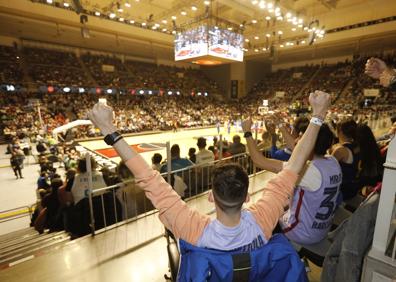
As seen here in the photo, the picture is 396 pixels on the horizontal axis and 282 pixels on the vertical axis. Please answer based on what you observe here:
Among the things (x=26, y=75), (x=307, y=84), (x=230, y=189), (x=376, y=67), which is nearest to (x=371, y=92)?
(x=307, y=84)

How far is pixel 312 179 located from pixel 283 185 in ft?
1.91

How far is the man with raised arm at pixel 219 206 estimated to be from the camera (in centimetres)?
93

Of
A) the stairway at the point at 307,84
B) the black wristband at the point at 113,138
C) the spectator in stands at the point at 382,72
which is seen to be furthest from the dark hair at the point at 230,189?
the stairway at the point at 307,84

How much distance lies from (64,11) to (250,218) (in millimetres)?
15965

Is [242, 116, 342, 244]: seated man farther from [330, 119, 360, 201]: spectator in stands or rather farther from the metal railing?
the metal railing

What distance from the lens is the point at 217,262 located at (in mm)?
825

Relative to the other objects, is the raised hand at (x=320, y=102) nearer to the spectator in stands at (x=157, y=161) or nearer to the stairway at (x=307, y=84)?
the spectator in stands at (x=157, y=161)

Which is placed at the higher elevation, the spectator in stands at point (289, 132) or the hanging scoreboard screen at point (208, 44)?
the hanging scoreboard screen at point (208, 44)

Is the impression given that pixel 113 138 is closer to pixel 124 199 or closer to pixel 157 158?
pixel 124 199

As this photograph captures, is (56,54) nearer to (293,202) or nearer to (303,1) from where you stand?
(303,1)

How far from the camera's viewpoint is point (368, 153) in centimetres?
260

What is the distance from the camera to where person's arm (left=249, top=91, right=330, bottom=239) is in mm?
1038

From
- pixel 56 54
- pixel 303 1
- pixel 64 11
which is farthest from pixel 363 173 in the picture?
pixel 56 54

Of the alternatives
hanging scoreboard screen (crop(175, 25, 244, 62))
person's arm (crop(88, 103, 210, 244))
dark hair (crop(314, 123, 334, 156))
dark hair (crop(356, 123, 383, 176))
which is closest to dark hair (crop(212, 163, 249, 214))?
person's arm (crop(88, 103, 210, 244))
